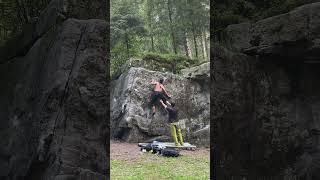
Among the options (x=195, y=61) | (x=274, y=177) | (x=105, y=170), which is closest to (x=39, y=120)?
(x=105, y=170)

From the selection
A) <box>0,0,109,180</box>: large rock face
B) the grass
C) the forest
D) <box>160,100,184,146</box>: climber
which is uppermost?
the forest

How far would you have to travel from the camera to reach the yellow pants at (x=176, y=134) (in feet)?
46.4

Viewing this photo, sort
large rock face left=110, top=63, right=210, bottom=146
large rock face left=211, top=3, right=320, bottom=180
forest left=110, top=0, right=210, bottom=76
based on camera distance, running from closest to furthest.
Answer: large rock face left=211, top=3, right=320, bottom=180 < large rock face left=110, top=63, right=210, bottom=146 < forest left=110, top=0, right=210, bottom=76

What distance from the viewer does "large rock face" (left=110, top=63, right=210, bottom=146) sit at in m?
15.6

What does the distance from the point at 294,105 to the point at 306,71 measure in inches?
15.5

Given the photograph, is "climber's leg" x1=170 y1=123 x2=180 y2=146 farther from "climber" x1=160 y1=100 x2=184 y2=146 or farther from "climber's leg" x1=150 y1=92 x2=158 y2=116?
"climber's leg" x1=150 y1=92 x2=158 y2=116

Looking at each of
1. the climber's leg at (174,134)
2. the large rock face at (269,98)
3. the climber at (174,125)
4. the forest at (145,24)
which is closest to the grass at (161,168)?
the climber's leg at (174,134)

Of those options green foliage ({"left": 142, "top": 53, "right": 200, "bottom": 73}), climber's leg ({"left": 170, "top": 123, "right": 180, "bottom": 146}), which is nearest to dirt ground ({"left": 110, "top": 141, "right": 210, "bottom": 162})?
climber's leg ({"left": 170, "top": 123, "right": 180, "bottom": 146})

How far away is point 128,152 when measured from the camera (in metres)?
13.2

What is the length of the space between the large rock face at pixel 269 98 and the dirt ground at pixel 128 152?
7.73 metres

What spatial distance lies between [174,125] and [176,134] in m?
0.34

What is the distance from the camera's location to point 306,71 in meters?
4.18

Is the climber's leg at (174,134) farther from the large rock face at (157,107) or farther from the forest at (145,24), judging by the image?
the forest at (145,24)

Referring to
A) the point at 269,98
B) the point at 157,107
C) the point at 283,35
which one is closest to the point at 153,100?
the point at 157,107
